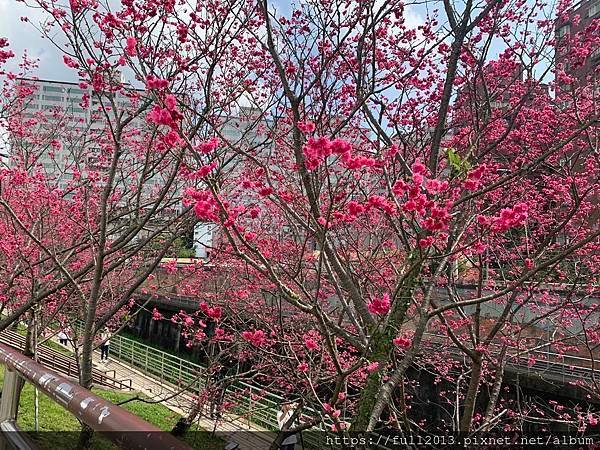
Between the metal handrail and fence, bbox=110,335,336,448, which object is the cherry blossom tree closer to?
the metal handrail

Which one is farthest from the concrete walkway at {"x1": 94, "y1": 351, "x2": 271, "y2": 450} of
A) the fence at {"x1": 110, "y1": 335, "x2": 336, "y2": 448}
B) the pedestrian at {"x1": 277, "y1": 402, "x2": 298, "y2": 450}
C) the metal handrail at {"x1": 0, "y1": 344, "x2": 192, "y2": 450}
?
the metal handrail at {"x1": 0, "y1": 344, "x2": 192, "y2": 450}

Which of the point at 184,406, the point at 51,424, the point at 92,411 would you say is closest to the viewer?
the point at 92,411

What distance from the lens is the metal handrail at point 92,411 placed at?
1.18m

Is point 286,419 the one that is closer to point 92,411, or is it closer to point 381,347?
point 381,347

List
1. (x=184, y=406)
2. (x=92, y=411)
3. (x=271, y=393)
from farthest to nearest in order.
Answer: (x=271, y=393) → (x=184, y=406) → (x=92, y=411)

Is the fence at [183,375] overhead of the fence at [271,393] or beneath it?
beneath

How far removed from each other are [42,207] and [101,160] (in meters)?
1.75

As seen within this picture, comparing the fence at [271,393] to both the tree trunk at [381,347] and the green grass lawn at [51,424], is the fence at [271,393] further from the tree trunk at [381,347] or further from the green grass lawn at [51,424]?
the tree trunk at [381,347]

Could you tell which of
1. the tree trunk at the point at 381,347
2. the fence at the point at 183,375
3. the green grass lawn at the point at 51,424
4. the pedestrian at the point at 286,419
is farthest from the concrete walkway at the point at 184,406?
the tree trunk at the point at 381,347

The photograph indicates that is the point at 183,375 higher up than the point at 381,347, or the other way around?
the point at 381,347

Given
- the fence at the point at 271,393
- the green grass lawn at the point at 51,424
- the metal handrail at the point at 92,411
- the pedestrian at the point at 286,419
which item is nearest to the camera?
the metal handrail at the point at 92,411

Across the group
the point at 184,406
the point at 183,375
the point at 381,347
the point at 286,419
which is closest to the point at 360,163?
the point at 381,347

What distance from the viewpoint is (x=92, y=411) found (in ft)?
4.79

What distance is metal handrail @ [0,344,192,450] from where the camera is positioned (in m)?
1.18
